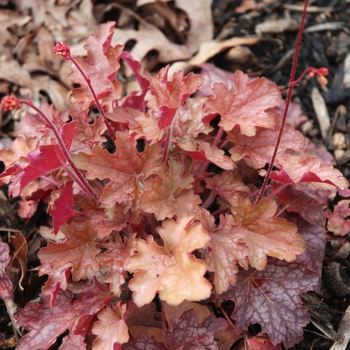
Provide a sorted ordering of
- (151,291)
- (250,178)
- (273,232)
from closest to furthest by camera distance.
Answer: (151,291), (273,232), (250,178)

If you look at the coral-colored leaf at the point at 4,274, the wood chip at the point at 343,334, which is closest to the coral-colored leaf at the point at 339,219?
the wood chip at the point at 343,334

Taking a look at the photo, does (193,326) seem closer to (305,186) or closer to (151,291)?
(151,291)

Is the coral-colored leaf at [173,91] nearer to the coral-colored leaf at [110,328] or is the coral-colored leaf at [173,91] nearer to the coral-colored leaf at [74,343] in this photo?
the coral-colored leaf at [110,328]

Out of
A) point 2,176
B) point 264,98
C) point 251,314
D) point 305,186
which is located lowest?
point 251,314

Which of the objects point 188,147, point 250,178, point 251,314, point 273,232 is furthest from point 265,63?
point 251,314

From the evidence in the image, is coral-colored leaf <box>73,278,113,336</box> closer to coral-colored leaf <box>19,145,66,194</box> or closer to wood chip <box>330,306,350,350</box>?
coral-colored leaf <box>19,145,66,194</box>

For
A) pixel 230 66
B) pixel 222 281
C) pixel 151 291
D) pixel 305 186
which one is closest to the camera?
pixel 151 291

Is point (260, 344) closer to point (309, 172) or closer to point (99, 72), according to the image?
point (309, 172)

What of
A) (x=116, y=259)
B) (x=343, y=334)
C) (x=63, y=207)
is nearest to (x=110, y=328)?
(x=116, y=259)
